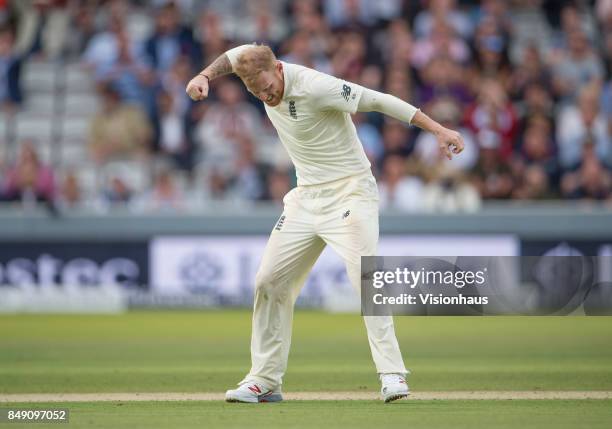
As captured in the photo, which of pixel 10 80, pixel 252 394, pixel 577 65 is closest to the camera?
pixel 252 394

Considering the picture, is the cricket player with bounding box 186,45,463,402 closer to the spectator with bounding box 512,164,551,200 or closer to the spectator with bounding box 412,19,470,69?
the spectator with bounding box 512,164,551,200

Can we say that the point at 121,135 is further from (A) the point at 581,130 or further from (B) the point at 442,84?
(A) the point at 581,130

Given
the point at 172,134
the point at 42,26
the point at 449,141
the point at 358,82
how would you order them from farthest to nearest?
the point at 42,26, the point at 358,82, the point at 172,134, the point at 449,141

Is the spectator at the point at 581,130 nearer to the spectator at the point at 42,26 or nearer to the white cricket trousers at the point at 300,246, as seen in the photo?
the spectator at the point at 42,26

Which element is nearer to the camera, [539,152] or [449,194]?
[449,194]

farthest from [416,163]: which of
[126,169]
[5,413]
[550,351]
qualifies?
[5,413]

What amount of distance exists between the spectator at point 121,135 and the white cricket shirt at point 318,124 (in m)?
9.72

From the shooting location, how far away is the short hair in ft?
22.4

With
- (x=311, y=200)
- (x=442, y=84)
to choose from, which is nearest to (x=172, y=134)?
(x=442, y=84)

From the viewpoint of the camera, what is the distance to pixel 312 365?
956 cm

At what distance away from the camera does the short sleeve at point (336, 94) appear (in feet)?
22.8

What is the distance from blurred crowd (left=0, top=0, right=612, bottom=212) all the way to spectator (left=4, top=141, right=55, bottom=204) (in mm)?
20

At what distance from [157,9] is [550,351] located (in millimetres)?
10837

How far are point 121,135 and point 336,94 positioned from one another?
404 inches
